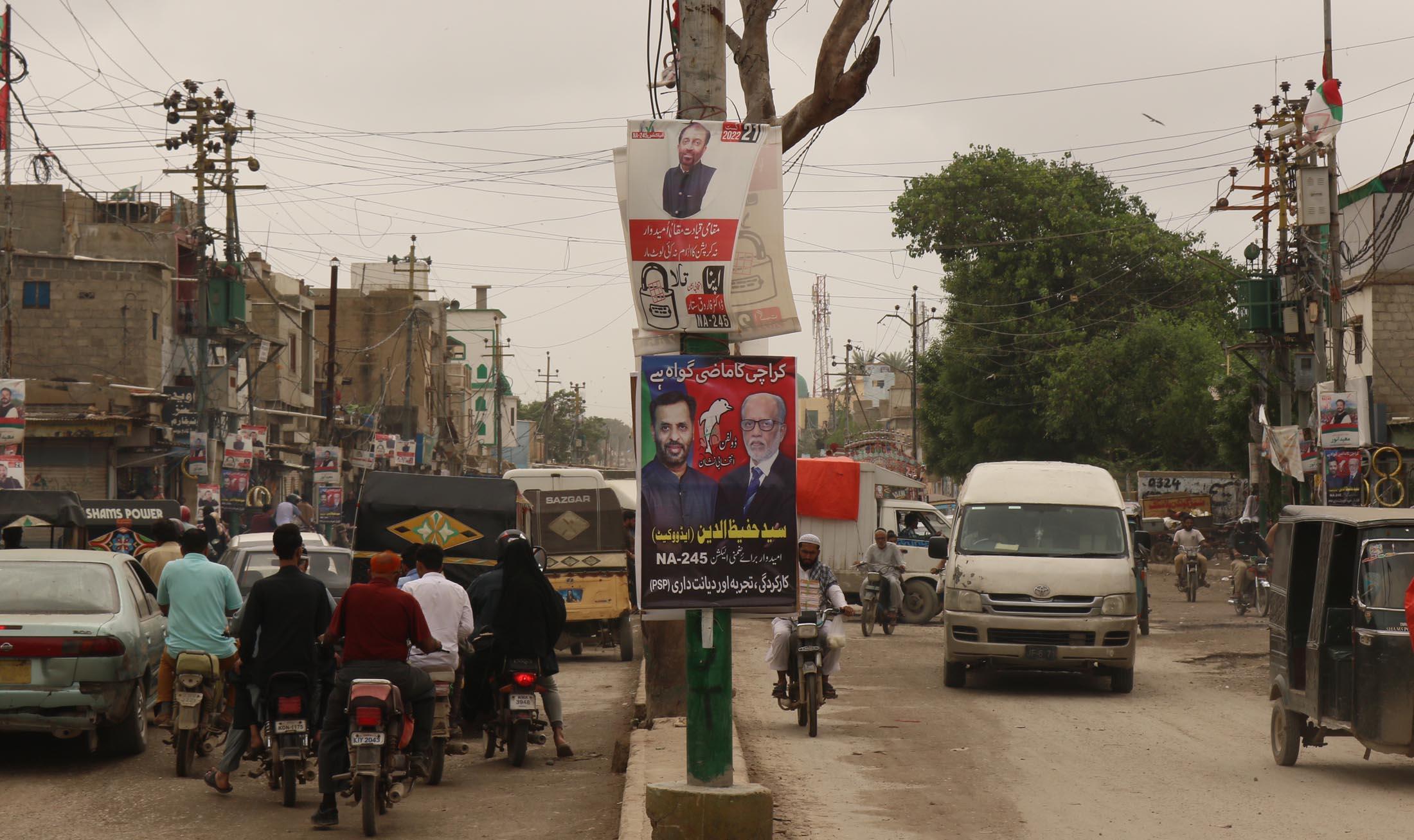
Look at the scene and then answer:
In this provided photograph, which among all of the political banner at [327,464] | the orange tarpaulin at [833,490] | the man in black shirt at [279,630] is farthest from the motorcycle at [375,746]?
the political banner at [327,464]

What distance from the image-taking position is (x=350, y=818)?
30.4 ft

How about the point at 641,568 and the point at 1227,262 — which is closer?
the point at 641,568

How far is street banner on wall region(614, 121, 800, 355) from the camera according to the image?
7.38 metres

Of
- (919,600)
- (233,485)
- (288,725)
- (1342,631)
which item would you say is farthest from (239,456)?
(1342,631)

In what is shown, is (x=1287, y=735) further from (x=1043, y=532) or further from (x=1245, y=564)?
(x=1245, y=564)

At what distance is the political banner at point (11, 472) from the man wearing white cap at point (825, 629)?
53.3 ft

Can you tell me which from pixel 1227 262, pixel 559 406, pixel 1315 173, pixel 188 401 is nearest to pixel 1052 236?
pixel 1227 262

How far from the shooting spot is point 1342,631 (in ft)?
34.4

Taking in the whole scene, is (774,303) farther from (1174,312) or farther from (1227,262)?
(1227,262)

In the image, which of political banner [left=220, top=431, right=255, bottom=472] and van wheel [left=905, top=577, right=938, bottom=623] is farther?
political banner [left=220, top=431, right=255, bottom=472]

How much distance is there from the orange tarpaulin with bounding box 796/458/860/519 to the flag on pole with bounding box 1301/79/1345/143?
10.1 meters

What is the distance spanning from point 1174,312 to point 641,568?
52.0 metres

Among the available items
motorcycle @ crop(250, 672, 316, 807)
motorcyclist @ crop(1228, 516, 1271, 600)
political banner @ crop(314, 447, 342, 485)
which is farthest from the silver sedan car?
political banner @ crop(314, 447, 342, 485)

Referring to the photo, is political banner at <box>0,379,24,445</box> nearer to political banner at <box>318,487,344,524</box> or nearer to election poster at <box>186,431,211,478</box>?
election poster at <box>186,431,211,478</box>
